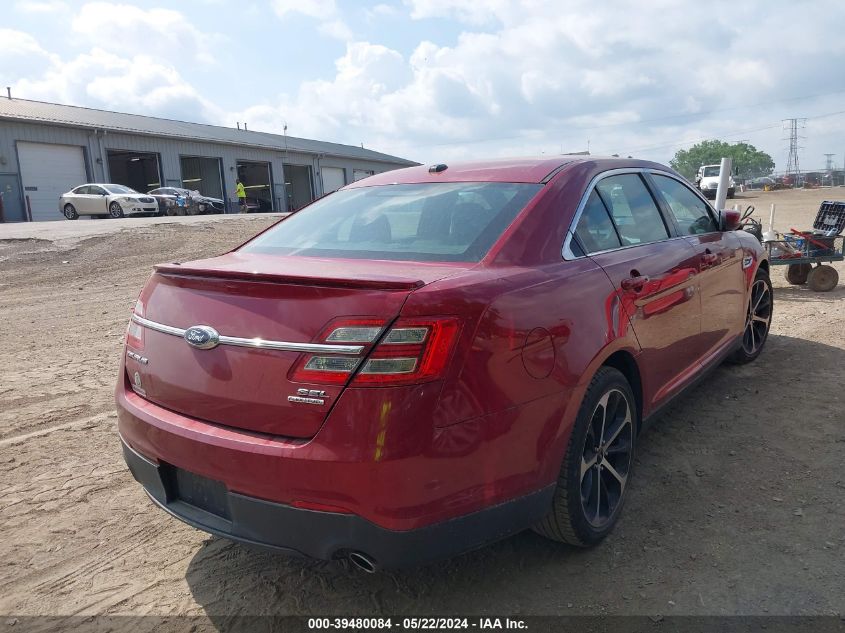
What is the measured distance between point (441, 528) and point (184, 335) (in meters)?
1.15

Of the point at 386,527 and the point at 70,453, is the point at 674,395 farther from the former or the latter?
the point at 70,453

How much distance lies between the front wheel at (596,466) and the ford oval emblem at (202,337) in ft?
4.51

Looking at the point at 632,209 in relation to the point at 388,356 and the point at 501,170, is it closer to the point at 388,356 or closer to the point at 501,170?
the point at 501,170

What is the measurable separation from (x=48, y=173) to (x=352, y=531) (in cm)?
3180

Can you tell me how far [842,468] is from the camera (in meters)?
3.40

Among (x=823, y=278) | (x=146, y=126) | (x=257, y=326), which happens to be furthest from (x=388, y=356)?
(x=146, y=126)

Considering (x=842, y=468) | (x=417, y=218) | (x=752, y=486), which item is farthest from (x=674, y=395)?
(x=417, y=218)

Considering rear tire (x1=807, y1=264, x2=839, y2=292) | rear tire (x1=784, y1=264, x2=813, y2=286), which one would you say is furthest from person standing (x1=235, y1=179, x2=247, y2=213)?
rear tire (x1=807, y1=264, x2=839, y2=292)

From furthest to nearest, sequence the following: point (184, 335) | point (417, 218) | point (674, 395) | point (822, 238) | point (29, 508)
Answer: point (822, 238)
point (674, 395)
point (29, 508)
point (417, 218)
point (184, 335)

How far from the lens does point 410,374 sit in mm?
2004

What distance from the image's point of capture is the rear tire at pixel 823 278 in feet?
26.4

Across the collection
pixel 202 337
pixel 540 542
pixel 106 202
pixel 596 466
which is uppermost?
pixel 106 202

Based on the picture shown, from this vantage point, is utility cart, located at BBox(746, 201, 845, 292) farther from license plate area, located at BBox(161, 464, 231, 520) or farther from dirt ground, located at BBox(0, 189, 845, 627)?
license plate area, located at BBox(161, 464, 231, 520)

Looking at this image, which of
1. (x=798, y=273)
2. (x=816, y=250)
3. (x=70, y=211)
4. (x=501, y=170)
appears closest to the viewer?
(x=501, y=170)
